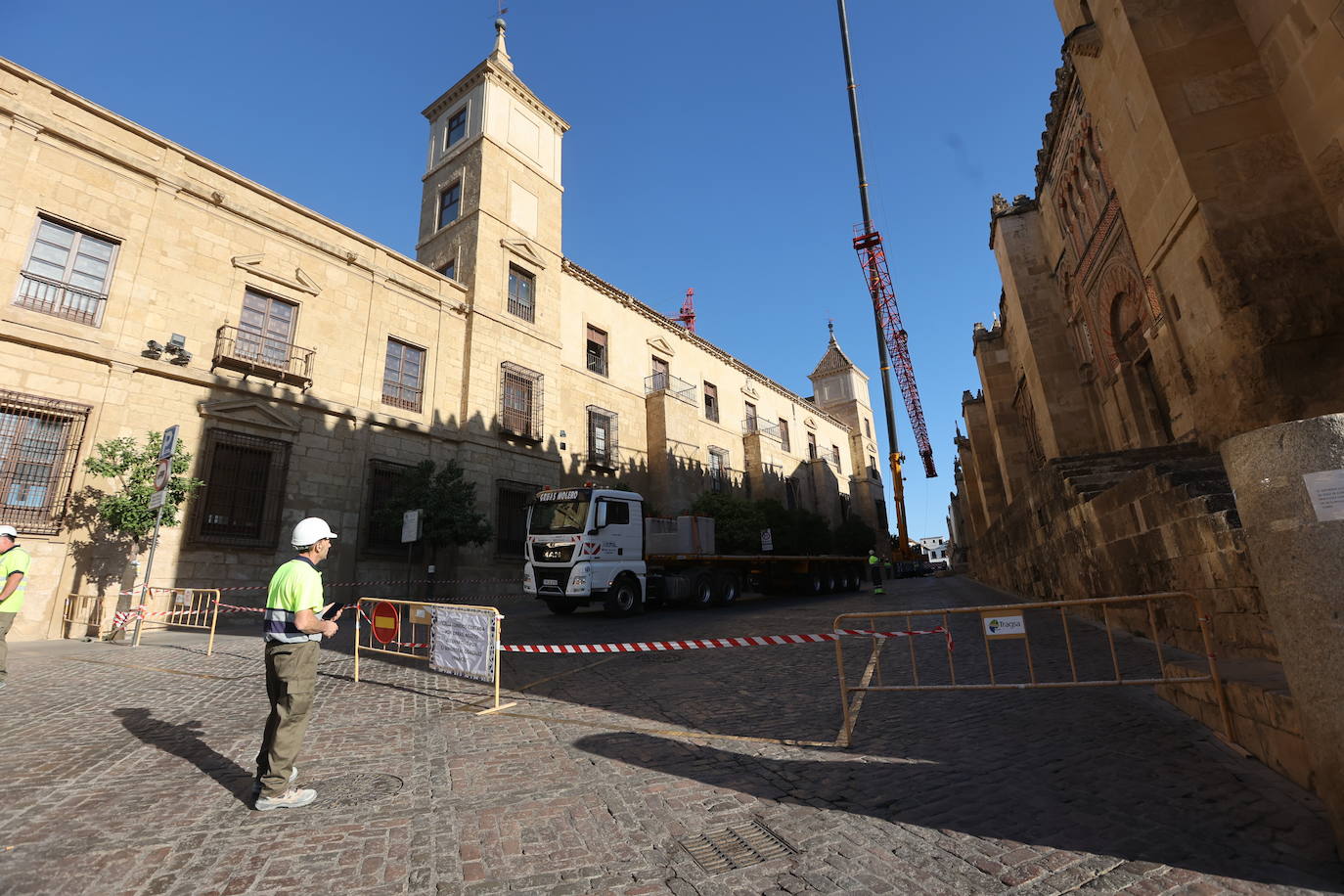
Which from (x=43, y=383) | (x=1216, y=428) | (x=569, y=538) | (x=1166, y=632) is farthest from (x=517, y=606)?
(x=1216, y=428)

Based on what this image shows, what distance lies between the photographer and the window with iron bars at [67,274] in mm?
11070

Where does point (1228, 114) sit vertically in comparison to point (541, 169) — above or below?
below

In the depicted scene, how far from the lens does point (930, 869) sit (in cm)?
248

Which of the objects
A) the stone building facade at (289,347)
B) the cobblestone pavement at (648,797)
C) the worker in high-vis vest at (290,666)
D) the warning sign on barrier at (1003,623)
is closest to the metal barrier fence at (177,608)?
the stone building facade at (289,347)

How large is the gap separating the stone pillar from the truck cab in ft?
35.7

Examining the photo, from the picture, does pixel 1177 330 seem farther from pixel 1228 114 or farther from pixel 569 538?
pixel 569 538

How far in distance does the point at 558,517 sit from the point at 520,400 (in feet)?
26.3

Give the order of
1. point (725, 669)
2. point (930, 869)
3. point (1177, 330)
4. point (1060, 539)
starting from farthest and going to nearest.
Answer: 1. point (1060, 539)
2. point (1177, 330)
3. point (725, 669)
4. point (930, 869)

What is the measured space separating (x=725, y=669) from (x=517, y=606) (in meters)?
9.99

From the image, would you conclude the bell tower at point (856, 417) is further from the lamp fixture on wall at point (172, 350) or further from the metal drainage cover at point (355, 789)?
the metal drainage cover at point (355, 789)

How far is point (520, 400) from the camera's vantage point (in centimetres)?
1988

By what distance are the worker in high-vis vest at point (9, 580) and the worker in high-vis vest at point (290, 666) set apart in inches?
184

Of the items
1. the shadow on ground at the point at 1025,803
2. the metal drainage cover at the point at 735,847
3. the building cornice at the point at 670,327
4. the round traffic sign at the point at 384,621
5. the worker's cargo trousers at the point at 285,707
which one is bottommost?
the metal drainage cover at the point at 735,847

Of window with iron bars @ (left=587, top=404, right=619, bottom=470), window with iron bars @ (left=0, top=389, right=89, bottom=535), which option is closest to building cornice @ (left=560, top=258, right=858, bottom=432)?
window with iron bars @ (left=587, top=404, right=619, bottom=470)
